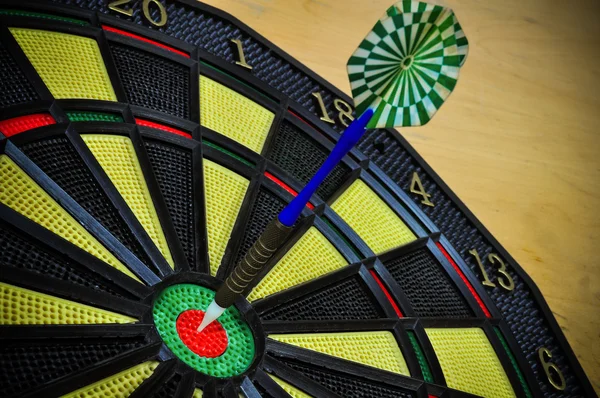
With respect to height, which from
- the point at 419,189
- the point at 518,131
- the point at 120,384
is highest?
the point at 518,131

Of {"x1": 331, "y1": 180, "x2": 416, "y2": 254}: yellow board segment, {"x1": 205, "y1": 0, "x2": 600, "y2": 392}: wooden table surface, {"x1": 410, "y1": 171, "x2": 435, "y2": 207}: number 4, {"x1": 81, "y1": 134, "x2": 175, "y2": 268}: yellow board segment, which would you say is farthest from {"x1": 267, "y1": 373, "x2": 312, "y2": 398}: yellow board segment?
{"x1": 205, "y1": 0, "x2": 600, "y2": 392}: wooden table surface

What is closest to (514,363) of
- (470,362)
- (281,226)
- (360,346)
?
(470,362)

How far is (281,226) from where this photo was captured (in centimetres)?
81

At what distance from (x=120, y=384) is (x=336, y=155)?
426mm

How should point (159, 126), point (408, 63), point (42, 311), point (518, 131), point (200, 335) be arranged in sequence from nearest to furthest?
point (408, 63)
point (42, 311)
point (200, 335)
point (159, 126)
point (518, 131)

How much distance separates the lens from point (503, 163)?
69.7 inches

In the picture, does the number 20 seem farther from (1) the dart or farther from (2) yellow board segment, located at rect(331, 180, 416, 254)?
(1) the dart

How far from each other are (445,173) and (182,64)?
2.27ft

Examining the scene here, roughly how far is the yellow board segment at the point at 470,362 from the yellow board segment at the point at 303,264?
8.9 inches

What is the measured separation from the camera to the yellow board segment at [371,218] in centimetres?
135

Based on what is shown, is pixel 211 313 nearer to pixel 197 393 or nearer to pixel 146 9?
pixel 197 393

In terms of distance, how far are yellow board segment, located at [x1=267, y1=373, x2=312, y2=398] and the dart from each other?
0.18m

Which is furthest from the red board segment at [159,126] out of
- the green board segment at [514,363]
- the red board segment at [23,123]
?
the green board segment at [514,363]

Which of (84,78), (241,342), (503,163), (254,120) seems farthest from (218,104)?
(503,163)
